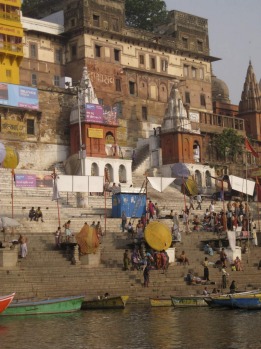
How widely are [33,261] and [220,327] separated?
9292 mm

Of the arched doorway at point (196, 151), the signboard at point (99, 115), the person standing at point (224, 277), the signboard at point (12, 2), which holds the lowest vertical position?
the person standing at point (224, 277)

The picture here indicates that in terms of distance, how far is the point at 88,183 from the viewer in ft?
142

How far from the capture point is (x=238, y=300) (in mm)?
29672

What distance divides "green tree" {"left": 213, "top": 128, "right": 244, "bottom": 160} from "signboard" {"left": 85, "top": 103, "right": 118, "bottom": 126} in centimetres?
834

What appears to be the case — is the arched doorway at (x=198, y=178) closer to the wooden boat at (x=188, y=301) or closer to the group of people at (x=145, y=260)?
the group of people at (x=145, y=260)

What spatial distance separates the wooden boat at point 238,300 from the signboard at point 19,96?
25.8 metres

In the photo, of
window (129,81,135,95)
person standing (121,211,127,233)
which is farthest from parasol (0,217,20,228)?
window (129,81,135,95)

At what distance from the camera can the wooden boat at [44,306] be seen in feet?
92.8

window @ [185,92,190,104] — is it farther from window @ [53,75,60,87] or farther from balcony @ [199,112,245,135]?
window @ [53,75,60,87]

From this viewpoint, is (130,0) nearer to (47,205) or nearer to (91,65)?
(91,65)

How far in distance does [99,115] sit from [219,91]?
2187 cm

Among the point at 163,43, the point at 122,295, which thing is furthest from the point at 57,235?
the point at 163,43

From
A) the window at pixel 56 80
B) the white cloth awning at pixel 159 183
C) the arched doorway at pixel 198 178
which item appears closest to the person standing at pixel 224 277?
the white cloth awning at pixel 159 183

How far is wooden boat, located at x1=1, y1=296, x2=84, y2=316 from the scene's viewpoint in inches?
1114
